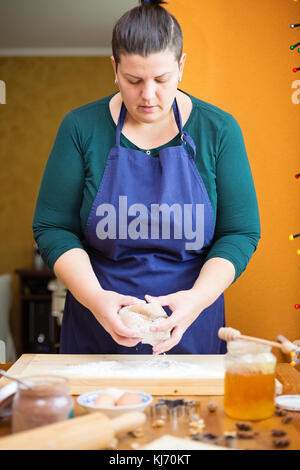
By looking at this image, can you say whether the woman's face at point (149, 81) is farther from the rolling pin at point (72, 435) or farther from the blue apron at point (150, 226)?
the rolling pin at point (72, 435)

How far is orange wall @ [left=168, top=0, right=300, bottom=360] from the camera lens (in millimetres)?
2422

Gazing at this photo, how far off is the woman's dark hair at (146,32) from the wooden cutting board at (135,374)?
2.23 ft

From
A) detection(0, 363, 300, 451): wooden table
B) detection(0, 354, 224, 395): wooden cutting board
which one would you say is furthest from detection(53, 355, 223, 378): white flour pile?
detection(0, 363, 300, 451): wooden table

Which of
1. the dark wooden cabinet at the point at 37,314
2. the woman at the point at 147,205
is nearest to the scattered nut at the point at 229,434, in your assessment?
the woman at the point at 147,205

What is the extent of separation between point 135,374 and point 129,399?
0.27 m

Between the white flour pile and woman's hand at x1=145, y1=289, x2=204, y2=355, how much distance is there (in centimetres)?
4

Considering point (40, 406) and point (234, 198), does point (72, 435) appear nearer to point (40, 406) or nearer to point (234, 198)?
point (40, 406)

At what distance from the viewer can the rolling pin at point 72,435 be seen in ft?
2.39

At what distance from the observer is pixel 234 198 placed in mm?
1501

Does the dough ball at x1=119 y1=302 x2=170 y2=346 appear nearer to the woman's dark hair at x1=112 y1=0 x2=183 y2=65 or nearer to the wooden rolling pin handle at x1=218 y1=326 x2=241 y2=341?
the wooden rolling pin handle at x1=218 y1=326 x2=241 y2=341

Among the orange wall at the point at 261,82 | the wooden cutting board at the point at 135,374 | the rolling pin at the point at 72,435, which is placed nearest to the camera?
the rolling pin at the point at 72,435

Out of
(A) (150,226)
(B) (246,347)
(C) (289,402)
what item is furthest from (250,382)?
(A) (150,226)
